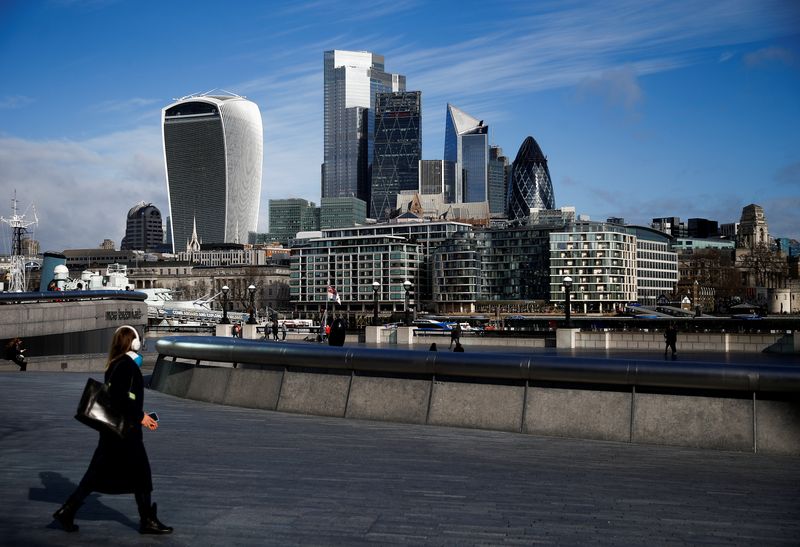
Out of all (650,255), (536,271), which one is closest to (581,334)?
(536,271)

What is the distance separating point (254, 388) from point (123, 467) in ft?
29.9

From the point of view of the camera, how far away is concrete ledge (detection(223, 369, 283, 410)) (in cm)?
1611

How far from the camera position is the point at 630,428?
12688 mm

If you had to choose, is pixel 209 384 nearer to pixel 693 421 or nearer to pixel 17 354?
pixel 693 421

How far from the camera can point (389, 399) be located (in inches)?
575

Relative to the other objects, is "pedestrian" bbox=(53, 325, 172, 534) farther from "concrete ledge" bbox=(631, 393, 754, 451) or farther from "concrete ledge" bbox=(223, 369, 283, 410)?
"concrete ledge" bbox=(223, 369, 283, 410)

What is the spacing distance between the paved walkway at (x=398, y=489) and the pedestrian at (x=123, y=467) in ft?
0.57

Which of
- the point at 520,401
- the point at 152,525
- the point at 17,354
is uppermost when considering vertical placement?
the point at 520,401

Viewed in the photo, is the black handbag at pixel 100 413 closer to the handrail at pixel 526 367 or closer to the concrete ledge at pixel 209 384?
the handrail at pixel 526 367

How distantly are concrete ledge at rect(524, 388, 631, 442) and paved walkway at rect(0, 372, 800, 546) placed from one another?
354 mm

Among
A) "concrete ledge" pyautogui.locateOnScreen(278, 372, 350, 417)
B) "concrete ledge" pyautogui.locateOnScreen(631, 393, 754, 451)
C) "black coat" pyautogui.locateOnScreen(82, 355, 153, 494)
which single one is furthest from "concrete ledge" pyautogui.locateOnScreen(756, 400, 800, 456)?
"black coat" pyautogui.locateOnScreen(82, 355, 153, 494)

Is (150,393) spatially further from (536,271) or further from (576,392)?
(536,271)

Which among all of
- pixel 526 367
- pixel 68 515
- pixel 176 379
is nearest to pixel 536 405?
pixel 526 367

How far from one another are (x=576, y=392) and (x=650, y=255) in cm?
18692
